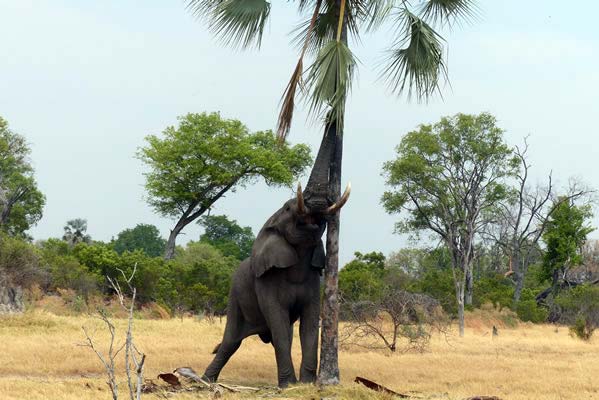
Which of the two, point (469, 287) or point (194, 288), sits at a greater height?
point (469, 287)

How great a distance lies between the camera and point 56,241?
3788cm

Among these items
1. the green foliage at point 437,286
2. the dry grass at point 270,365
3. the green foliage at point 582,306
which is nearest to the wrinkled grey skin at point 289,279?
the dry grass at point 270,365

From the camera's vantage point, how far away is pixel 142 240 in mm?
66625

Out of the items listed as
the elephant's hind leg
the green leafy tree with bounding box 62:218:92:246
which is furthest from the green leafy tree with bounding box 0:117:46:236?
the elephant's hind leg

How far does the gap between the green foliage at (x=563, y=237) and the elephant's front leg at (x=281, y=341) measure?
1167 inches

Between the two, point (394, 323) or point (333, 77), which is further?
point (394, 323)

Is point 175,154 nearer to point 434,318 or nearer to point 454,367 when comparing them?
point 434,318

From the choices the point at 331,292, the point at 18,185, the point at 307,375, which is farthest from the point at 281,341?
the point at 18,185

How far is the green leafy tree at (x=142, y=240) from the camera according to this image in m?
65.8

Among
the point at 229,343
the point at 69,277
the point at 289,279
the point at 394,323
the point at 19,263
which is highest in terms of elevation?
the point at 69,277

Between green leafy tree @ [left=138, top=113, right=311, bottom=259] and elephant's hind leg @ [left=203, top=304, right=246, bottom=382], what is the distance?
103 ft

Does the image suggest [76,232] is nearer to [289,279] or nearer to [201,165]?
[201,165]

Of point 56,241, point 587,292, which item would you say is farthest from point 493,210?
point 56,241

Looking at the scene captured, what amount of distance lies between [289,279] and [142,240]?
56.5 meters
